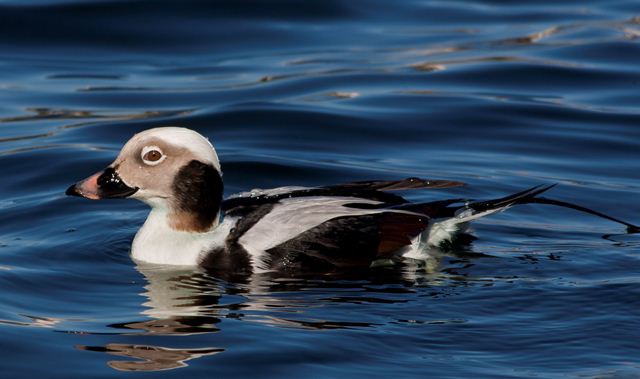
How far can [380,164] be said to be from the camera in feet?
37.0

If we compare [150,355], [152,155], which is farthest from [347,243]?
[150,355]

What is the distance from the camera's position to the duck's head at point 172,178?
8.21 m

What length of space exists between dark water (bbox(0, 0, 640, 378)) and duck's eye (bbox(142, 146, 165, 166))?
62 centimetres

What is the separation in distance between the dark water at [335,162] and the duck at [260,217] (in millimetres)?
154

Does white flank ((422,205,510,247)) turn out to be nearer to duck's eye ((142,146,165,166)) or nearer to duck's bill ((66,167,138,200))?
duck's eye ((142,146,165,166))

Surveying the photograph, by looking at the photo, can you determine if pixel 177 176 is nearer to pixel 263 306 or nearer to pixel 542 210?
pixel 263 306

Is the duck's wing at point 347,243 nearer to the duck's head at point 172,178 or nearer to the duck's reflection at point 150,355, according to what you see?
the duck's head at point 172,178

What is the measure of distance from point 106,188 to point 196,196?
0.54m

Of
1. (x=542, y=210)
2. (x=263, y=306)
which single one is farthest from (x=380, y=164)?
(x=263, y=306)

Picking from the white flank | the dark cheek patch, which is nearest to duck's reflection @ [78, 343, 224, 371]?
the dark cheek patch

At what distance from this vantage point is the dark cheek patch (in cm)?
820

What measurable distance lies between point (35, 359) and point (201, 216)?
1.74m

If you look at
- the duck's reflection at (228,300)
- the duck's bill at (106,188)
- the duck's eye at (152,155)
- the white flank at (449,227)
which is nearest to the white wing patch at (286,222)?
the duck's reflection at (228,300)

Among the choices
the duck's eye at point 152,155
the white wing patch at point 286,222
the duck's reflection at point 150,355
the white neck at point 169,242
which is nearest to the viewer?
the duck's reflection at point 150,355
